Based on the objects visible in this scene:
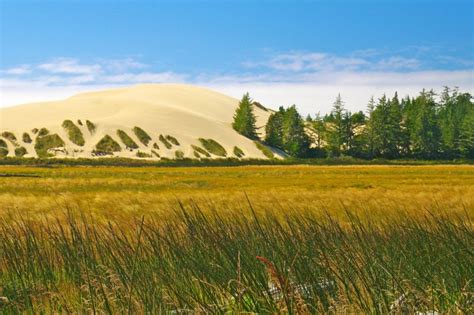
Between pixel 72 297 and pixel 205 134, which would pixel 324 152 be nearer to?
pixel 205 134

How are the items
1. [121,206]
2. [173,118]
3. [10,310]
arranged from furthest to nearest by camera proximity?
1. [173,118]
2. [121,206]
3. [10,310]

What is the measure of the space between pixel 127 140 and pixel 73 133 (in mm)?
9826

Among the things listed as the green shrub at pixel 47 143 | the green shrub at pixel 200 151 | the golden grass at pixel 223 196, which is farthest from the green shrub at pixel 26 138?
the golden grass at pixel 223 196

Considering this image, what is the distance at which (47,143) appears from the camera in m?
111

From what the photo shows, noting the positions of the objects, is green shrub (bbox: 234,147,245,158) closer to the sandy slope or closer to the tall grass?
the sandy slope

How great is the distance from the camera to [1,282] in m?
7.62

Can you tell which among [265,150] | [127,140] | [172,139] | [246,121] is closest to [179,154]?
[127,140]

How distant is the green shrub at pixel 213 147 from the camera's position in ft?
404

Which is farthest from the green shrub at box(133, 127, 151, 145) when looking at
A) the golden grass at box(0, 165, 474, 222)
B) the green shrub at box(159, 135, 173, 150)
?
the golden grass at box(0, 165, 474, 222)

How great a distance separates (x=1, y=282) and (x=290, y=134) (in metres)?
123

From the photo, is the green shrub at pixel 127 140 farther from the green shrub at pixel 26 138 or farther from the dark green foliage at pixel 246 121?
the dark green foliage at pixel 246 121

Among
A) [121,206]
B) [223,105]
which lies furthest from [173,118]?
[121,206]

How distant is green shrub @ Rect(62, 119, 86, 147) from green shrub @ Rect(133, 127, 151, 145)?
10.7m

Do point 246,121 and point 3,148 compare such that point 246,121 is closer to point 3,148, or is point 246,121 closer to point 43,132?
point 43,132
